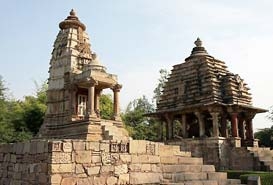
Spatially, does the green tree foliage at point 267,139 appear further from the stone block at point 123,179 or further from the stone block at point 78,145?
the stone block at point 78,145

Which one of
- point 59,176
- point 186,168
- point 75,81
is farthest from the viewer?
point 75,81

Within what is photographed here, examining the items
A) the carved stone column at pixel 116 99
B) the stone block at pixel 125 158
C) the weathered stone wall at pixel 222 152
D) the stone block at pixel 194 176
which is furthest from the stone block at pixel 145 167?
the carved stone column at pixel 116 99

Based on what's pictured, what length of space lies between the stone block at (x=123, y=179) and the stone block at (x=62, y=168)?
1310 mm

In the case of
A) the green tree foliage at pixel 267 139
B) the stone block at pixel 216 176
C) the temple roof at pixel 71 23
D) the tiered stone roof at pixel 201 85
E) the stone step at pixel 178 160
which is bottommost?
the stone block at pixel 216 176

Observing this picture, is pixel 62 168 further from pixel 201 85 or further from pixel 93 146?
pixel 201 85

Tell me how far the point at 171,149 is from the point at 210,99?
1041cm

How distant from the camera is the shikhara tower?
16906 millimetres

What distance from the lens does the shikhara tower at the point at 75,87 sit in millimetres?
16906

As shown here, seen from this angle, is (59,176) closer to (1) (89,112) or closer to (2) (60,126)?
(1) (89,112)

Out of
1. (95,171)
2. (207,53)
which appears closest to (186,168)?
(95,171)

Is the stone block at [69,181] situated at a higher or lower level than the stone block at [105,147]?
lower

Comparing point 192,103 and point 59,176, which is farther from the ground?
point 192,103

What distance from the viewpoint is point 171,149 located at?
9.02 m

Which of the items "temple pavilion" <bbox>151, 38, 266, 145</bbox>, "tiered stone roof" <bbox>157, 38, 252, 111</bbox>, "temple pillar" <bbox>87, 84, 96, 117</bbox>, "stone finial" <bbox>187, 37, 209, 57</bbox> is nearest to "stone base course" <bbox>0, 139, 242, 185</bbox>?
"temple pillar" <bbox>87, 84, 96, 117</bbox>
